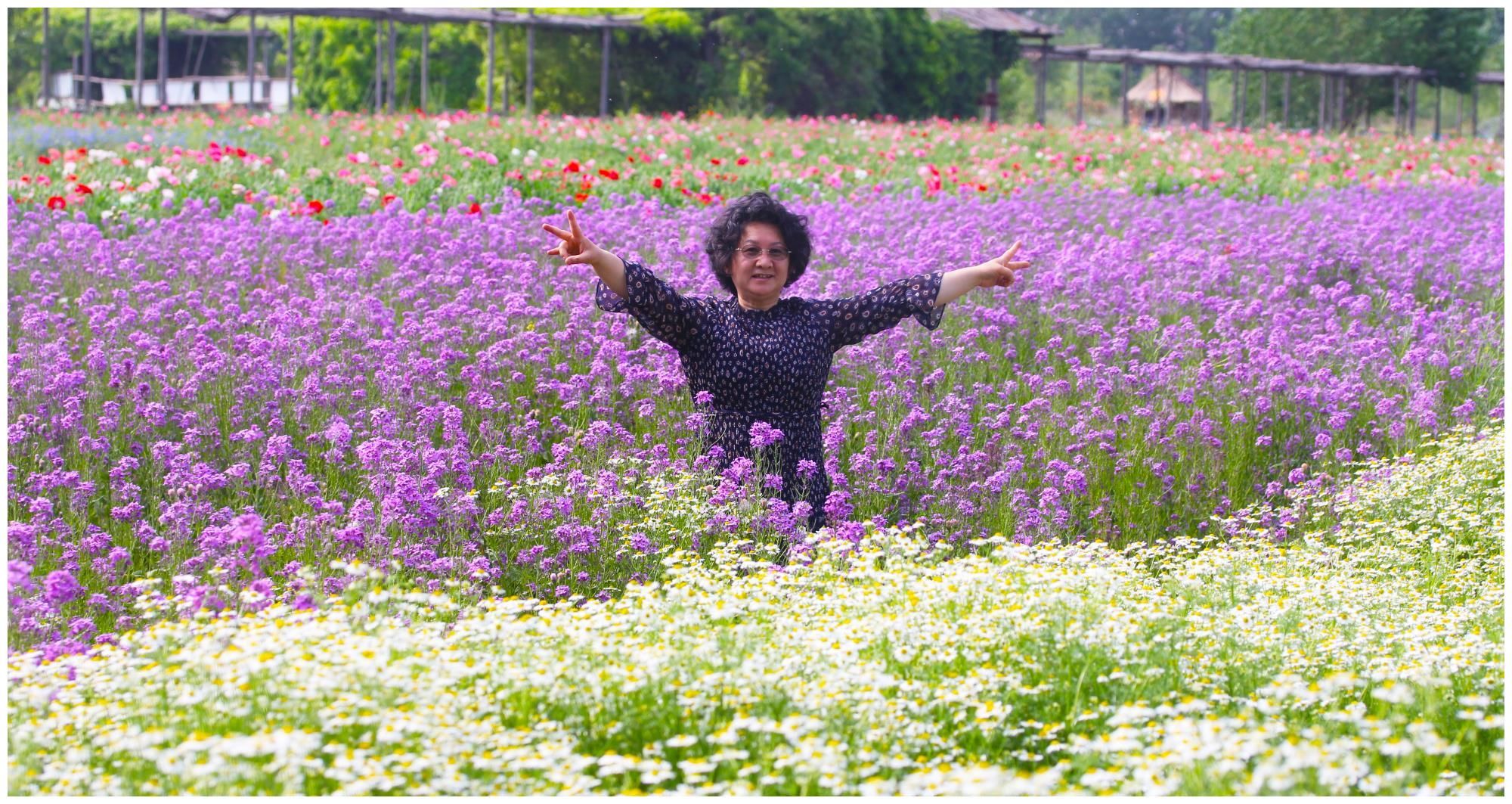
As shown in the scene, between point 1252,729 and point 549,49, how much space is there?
3070 cm

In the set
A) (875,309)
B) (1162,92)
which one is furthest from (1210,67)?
(875,309)

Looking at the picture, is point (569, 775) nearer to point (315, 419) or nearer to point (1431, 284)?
point (315, 419)

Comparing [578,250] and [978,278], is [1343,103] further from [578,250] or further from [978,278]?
[578,250]

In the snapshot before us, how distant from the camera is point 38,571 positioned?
4.49 meters

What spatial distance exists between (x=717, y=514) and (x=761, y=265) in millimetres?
837

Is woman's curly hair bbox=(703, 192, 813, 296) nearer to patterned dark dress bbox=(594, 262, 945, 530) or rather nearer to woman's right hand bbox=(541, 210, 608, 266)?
patterned dark dress bbox=(594, 262, 945, 530)

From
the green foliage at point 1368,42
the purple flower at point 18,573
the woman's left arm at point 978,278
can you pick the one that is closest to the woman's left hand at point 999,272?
Result: the woman's left arm at point 978,278

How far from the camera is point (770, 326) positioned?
205 inches

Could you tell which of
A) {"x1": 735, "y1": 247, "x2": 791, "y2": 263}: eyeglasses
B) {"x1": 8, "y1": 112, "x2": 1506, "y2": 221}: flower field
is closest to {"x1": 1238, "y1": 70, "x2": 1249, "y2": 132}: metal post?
{"x1": 8, "y1": 112, "x2": 1506, "y2": 221}: flower field

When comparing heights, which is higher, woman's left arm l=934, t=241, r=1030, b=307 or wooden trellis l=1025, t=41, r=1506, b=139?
wooden trellis l=1025, t=41, r=1506, b=139

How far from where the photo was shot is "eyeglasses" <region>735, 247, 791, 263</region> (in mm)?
5152

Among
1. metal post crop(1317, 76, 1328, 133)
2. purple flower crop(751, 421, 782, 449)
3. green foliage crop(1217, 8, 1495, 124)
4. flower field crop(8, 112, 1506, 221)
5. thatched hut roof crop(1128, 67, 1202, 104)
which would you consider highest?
thatched hut roof crop(1128, 67, 1202, 104)

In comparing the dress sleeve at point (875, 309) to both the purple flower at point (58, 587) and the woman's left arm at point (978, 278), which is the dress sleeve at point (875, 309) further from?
the purple flower at point (58, 587)

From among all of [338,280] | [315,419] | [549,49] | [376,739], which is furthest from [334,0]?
[376,739]
